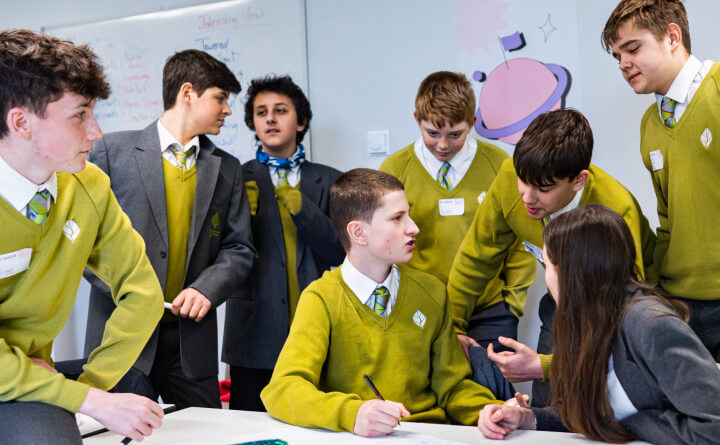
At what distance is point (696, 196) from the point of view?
1.92 meters

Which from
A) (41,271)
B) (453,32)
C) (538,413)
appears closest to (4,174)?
(41,271)

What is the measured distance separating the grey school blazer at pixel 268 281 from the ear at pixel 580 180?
970mm

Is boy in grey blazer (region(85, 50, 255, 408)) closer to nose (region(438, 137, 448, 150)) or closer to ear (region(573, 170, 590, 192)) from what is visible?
Answer: nose (region(438, 137, 448, 150))

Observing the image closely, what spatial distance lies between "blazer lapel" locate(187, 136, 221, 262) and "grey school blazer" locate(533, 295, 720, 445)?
4.89 feet

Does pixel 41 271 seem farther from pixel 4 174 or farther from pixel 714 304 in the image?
pixel 714 304

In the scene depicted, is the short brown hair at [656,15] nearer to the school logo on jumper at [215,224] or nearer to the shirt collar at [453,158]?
the shirt collar at [453,158]

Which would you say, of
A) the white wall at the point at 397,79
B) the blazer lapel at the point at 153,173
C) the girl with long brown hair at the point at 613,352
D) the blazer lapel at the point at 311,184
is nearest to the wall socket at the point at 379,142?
the white wall at the point at 397,79

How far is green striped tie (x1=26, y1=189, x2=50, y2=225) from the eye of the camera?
1.39 metres

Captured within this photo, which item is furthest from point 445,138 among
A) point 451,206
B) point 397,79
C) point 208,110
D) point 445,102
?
point 208,110

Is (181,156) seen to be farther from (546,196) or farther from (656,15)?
(656,15)

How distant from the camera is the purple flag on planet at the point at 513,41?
2.94 m

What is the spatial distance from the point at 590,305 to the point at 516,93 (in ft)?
5.99

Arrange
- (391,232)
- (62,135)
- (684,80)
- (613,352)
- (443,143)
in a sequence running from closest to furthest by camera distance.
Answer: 1. (613,352)
2. (62,135)
3. (391,232)
4. (684,80)
5. (443,143)

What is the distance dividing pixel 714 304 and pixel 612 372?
2.71 feet
